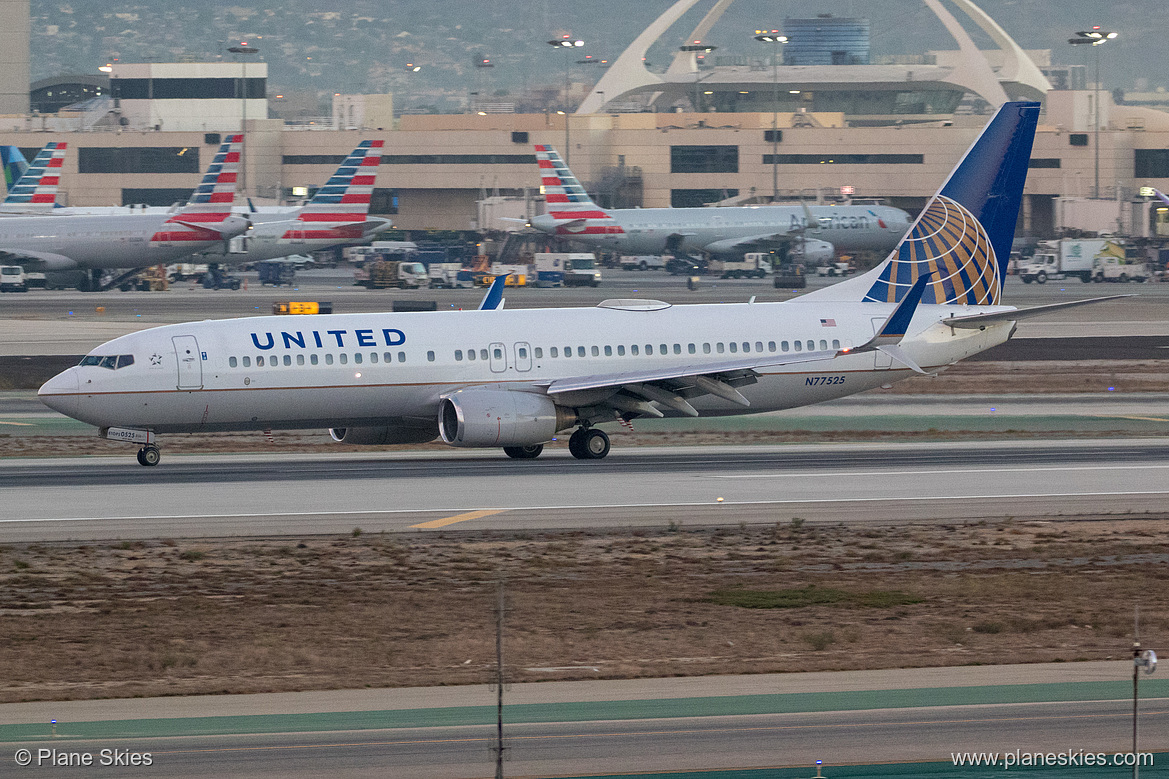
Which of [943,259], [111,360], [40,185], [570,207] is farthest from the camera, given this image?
[570,207]

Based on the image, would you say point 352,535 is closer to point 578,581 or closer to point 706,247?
point 578,581

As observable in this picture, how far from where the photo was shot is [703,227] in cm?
14275

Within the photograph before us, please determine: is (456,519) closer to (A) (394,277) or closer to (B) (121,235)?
(B) (121,235)

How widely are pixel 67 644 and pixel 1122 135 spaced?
179 m

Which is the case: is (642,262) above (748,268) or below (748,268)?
above

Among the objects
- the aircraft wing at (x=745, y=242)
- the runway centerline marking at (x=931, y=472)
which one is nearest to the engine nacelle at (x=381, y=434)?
the runway centerline marking at (x=931, y=472)

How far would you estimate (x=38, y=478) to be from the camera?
127 ft

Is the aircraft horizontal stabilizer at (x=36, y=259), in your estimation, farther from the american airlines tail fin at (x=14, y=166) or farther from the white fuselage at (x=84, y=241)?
the american airlines tail fin at (x=14, y=166)

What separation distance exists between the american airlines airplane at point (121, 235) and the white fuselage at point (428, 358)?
76.9 m

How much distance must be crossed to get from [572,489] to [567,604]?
1216cm

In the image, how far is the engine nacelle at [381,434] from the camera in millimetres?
42781

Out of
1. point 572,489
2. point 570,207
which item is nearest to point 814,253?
point 570,207

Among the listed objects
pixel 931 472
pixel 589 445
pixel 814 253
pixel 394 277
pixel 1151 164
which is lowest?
pixel 931 472

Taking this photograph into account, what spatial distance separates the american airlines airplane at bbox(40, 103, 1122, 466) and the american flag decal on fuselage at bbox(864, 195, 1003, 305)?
1.9 inches
